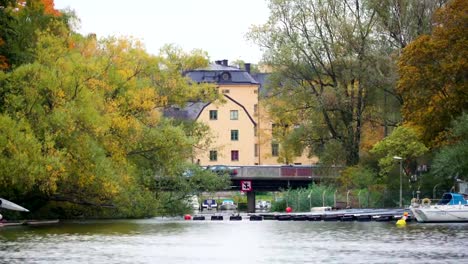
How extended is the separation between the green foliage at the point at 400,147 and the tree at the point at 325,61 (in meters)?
4.64

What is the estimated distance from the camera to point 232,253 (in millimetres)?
53344

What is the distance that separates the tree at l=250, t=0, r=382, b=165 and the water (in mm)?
19441

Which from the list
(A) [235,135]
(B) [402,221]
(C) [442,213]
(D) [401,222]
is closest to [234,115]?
(A) [235,135]

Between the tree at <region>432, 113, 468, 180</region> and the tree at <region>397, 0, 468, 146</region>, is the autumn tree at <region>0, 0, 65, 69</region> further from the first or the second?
the tree at <region>432, 113, 468, 180</region>

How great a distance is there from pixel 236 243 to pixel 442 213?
2112 cm

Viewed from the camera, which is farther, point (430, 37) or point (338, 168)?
point (338, 168)

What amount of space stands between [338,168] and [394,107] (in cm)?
704

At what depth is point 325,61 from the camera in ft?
330

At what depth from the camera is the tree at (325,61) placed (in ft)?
318

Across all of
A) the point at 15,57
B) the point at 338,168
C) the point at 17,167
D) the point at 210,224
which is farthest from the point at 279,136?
the point at 17,167

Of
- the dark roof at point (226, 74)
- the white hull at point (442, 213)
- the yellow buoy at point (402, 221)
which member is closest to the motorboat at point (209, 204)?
the dark roof at point (226, 74)

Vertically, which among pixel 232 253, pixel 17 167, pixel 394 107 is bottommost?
pixel 232 253

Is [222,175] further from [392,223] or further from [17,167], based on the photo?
[17,167]

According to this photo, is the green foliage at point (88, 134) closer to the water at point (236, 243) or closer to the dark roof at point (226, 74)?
the water at point (236, 243)
